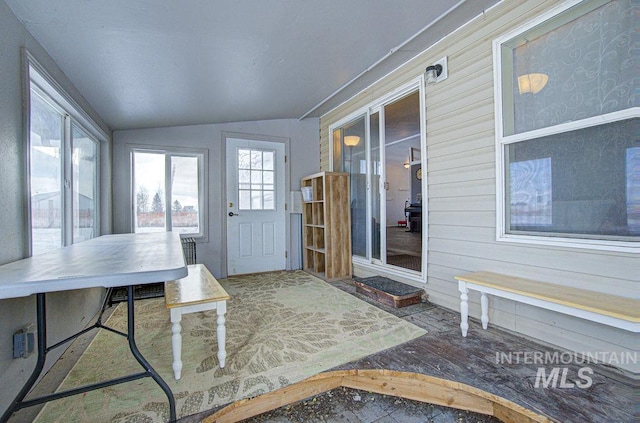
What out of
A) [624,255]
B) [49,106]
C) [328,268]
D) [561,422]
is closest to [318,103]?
[328,268]

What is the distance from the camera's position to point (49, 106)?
2.20 m

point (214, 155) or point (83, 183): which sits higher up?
point (214, 155)

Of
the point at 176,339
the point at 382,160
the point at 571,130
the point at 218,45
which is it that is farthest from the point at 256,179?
the point at 571,130

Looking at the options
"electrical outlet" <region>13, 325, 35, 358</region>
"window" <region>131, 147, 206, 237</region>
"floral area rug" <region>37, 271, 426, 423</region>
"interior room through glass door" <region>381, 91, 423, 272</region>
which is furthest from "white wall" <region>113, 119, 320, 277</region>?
"electrical outlet" <region>13, 325, 35, 358</region>

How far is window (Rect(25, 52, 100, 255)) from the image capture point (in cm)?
192

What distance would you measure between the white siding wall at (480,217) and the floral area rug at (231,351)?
30.2 inches

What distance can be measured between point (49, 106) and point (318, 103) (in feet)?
9.84

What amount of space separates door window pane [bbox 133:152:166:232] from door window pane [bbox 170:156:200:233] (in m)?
0.14

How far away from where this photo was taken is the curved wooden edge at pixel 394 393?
148 cm

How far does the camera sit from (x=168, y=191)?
4105mm

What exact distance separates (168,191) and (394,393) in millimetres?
3787

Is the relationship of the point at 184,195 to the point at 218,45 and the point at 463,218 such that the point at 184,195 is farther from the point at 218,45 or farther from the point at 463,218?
the point at 463,218

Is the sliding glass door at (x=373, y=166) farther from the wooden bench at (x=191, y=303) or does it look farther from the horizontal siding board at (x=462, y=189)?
the wooden bench at (x=191, y=303)

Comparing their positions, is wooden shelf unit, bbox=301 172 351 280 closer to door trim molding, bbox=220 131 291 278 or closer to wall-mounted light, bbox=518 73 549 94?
door trim molding, bbox=220 131 291 278
